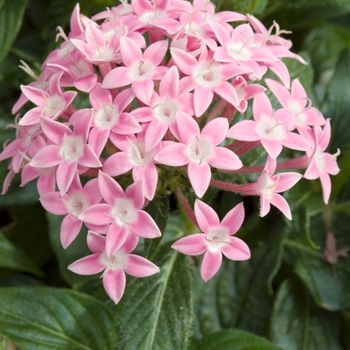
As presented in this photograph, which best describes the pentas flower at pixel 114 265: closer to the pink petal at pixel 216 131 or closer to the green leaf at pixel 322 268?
the pink petal at pixel 216 131

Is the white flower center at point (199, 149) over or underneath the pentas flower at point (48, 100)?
over

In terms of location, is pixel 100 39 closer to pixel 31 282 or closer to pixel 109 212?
pixel 109 212

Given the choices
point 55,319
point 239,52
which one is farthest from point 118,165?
point 55,319

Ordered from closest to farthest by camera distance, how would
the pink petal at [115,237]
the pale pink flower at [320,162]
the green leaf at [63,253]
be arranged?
the pink petal at [115,237]
the pale pink flower at [320,162]
the green leaf at [63,253]

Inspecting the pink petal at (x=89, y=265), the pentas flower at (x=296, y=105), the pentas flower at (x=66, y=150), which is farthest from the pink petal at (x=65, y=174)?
the pentas flower at (x=296, y=105)

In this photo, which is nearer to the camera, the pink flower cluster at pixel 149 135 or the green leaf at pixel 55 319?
the pink flower cluster at pixel 149 135

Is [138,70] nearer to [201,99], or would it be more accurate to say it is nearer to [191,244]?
[201,99]

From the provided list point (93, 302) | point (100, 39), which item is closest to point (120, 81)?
point (100, 39)

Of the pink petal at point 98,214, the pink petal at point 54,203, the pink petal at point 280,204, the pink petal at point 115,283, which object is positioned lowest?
the pink petal at point 115,283
